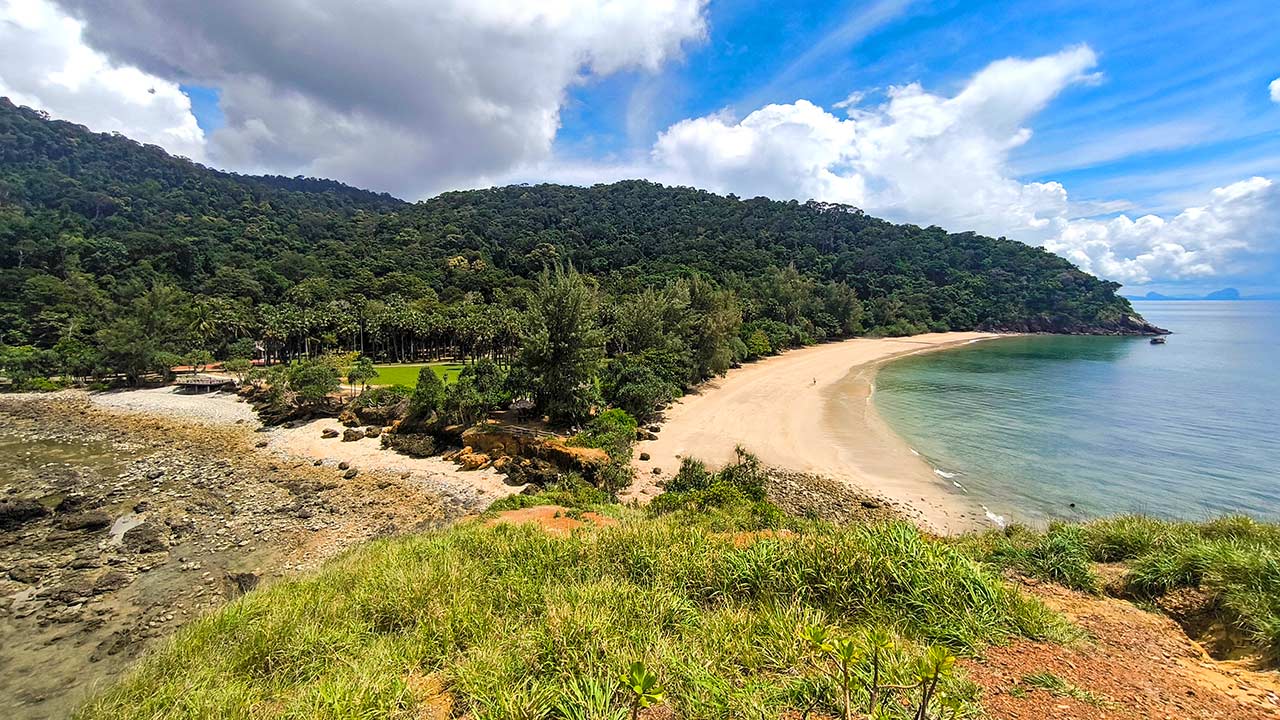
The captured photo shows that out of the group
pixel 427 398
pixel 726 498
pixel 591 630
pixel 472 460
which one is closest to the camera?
pixel 591 630

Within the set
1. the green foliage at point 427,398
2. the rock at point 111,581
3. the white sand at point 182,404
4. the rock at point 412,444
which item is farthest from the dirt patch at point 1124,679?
the white sand at point 182,404

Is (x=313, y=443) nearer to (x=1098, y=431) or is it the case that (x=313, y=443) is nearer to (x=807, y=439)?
(x=807, y=439)

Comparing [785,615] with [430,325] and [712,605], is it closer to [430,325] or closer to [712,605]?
[712,605]

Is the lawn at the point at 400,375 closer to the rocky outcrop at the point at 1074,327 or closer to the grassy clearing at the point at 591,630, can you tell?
the grassy clearing at the point at 591,630

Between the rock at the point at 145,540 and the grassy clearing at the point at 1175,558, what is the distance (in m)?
24.1

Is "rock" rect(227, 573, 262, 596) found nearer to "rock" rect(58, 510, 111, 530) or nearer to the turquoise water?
"rock" rect(58, 510, 111, 530)

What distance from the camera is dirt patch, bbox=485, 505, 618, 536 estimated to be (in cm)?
1114

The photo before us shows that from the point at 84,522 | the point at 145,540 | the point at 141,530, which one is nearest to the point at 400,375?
the point at 84,522

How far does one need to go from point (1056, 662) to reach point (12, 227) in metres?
129

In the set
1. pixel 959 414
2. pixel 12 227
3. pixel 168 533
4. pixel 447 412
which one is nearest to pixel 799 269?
pixel 959 414

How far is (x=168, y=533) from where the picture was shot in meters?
16.1

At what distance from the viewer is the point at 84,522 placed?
1652cm

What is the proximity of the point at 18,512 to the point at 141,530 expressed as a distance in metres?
5.60

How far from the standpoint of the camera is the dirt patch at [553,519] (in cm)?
1114
